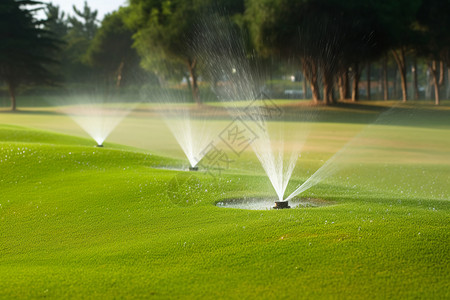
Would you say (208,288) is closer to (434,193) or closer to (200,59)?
(434,193)

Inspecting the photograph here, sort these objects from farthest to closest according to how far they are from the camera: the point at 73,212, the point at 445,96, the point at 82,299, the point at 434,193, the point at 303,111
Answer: the point at 445,96, the point at 303,111, the point at 434,193, the point at 73,212, the point at 82,299

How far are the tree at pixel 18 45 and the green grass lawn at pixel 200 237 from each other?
42415mm

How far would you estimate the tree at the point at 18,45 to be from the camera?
172 ft

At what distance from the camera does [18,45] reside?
52.5 meters

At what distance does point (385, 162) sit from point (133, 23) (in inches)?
1671

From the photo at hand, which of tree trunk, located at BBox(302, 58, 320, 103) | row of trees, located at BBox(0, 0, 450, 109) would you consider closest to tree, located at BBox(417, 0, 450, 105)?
row of trees, located at BBox(0, 0, 450, 109)

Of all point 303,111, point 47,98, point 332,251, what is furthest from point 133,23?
point 332,251

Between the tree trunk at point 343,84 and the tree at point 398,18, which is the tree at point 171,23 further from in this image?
the tree at point 398,18

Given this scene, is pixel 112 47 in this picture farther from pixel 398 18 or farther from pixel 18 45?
pixel 398 18

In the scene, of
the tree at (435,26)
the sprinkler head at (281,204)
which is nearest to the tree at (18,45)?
the tree at (435,26)

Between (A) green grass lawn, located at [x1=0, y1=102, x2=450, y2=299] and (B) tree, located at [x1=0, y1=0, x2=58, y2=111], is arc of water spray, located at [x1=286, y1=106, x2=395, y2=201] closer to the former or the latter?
(A) green grass lawn, located at [x1=0, y1=102, x2=450, y2=299]

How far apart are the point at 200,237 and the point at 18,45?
50037mm

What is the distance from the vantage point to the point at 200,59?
53.9 metres

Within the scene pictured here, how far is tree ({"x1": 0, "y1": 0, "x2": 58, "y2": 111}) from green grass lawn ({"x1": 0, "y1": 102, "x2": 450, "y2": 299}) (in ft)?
139
